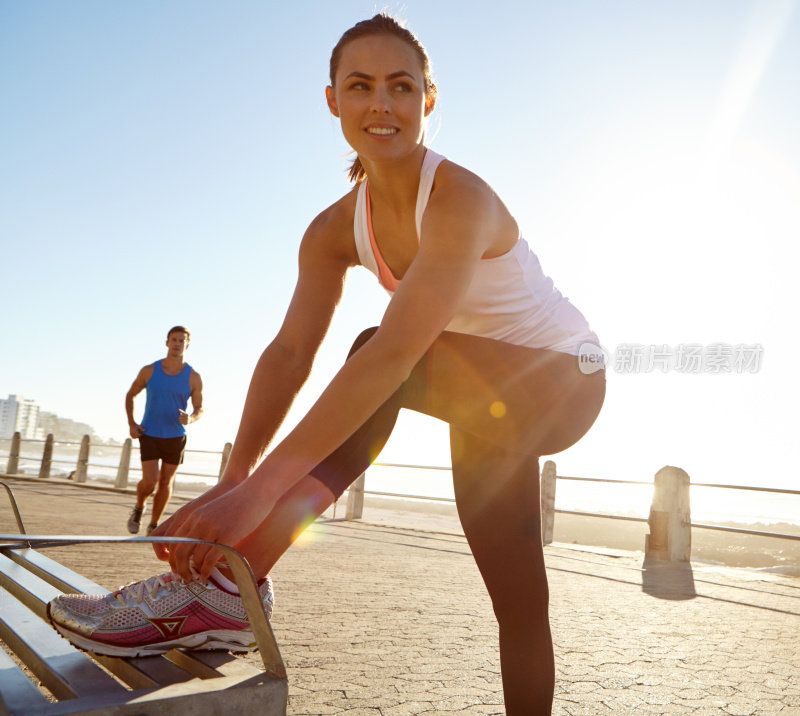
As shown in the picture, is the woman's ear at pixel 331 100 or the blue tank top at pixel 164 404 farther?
the blue tank top at pixel 164 404

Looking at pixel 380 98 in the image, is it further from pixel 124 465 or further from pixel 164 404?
pixel 124 465

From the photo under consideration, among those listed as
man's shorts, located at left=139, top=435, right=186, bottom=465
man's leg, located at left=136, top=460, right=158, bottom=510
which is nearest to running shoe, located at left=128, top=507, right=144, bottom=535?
man's leg, located at left=136, top=460, right=158, bottom=510

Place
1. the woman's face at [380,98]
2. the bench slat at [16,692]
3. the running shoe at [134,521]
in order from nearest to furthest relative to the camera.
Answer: the bench slat at [16,692]
the woman's face at [380,98]
the running shoe at [134,521]

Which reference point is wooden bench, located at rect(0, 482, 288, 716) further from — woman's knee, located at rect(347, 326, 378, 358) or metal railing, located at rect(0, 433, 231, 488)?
metal railing, located at rect(0, 433, 231, 488)

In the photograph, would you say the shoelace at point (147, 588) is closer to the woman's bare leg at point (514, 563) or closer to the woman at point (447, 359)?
the woman at point (447, 359)

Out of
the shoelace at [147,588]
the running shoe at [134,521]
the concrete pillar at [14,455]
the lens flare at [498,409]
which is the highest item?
the lens flare at [498,409]

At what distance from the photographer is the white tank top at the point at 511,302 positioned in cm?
150

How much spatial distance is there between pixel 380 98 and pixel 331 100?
0.90ft

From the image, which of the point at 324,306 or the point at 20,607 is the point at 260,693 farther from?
the point at 324,306

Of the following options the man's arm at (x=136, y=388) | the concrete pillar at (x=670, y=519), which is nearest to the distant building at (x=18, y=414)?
the man's arm at (x=136, y=388)

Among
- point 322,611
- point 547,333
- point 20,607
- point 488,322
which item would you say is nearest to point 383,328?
point 488,322

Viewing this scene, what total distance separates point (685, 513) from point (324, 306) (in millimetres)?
7664

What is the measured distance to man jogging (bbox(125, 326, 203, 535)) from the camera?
7.09 m

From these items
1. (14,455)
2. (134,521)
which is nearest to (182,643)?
(134,521)
